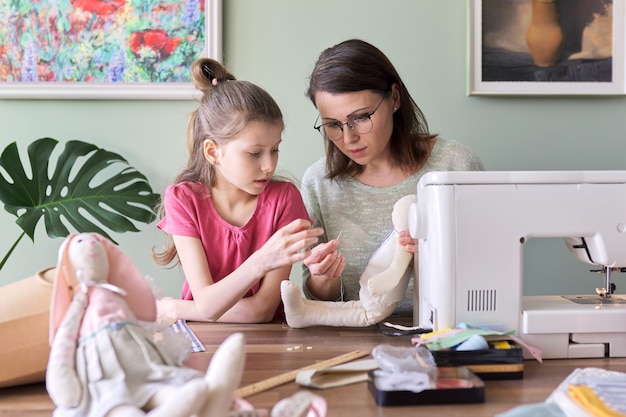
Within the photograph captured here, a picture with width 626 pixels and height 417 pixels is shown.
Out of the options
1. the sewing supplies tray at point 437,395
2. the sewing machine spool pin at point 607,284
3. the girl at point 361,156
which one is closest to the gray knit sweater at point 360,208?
the girl at point 361,156

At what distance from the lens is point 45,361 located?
96cm

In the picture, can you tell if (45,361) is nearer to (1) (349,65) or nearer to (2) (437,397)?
(2) (437,397)

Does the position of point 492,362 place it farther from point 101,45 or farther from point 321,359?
point 101,45

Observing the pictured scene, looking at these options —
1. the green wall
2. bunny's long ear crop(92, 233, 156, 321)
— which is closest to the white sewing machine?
bunny's long ear crop(92, 233, 156, 321)

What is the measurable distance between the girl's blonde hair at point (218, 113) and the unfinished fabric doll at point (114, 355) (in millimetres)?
669

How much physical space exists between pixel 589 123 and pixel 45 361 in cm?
195

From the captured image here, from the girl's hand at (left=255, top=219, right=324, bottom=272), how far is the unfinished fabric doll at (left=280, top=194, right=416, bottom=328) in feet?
0.31

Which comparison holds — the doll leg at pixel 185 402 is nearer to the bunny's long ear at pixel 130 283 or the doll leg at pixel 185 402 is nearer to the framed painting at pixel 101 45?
the bunny's long ear at pixel 130 283

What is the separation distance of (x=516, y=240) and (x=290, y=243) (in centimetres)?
42

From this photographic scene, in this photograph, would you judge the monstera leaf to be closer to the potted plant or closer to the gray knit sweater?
the potted plant

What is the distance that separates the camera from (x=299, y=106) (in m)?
2.22

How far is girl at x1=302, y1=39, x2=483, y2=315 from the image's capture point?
5.43ft

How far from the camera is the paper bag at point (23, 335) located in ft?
3.09

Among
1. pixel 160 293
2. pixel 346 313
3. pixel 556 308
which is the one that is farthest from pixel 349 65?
pixel 160 293
